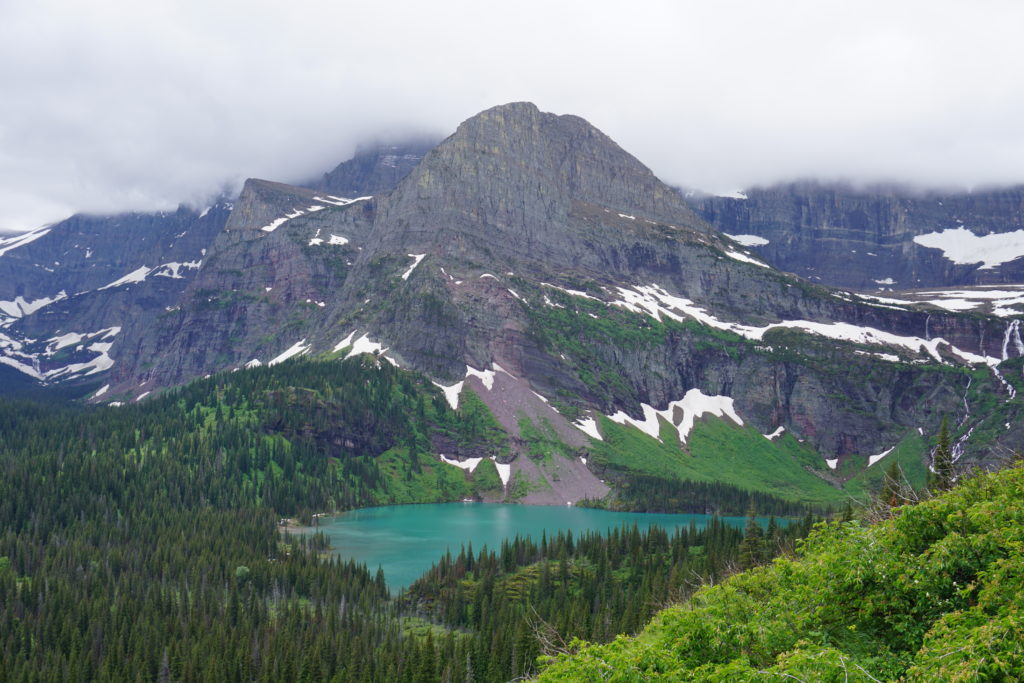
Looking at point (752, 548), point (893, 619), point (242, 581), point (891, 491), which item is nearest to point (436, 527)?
point (242, 581)

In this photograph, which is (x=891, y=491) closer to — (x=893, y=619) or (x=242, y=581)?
(x=893, y=619)

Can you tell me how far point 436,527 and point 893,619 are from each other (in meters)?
133

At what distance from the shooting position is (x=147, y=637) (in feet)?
242

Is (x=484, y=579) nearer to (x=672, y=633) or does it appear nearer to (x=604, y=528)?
(x=604, y=528)

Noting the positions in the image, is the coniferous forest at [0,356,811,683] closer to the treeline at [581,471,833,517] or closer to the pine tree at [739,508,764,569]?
the pine tree at [739,508,764,569]

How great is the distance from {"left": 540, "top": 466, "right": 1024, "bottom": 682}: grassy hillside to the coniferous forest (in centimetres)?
757

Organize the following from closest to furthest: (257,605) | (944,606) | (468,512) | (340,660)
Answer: (944,606)
(340,660)
(257,605)
(468,512)

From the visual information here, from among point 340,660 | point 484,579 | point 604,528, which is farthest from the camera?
point 604,528

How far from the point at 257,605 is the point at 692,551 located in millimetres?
53157

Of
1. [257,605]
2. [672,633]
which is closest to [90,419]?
[257,605]

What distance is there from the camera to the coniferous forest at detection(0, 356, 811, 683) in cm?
6838

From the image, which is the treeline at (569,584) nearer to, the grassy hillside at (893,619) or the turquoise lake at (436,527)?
the turquoise lake at (436,527)

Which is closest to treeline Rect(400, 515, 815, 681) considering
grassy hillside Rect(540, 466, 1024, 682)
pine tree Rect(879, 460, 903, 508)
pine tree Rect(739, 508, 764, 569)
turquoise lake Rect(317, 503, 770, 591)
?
pine tree Rect(739, 508, 764, 569)

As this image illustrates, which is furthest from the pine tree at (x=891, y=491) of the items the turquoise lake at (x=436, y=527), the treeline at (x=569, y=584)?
the turquoise lake at (x=436, y=527)
